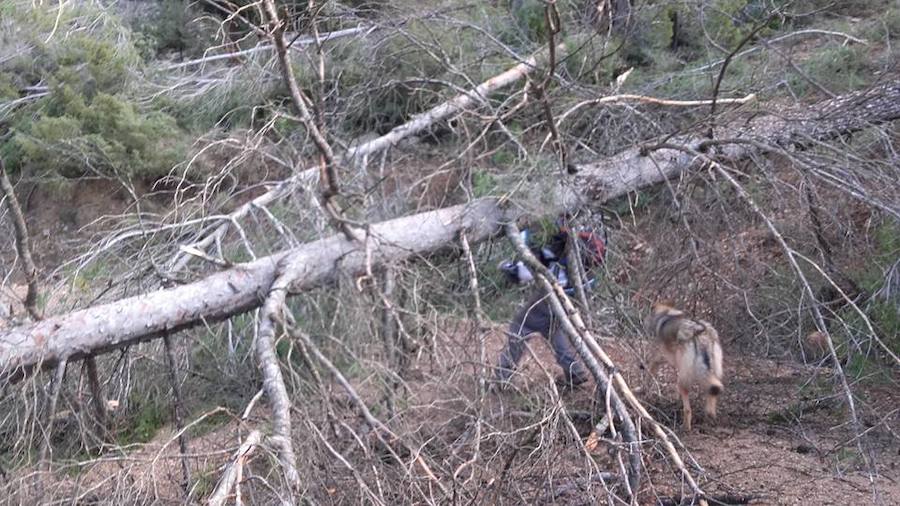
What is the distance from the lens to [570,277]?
260 inches

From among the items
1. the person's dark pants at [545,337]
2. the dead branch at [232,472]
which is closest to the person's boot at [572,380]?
the person's dark pants at [545,337]

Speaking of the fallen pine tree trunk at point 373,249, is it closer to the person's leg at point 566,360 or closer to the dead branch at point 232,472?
the person's leg at point 566,360

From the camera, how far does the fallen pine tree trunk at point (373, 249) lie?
521cm

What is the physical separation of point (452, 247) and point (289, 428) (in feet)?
6.98

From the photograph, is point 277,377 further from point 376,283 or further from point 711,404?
point 711,404

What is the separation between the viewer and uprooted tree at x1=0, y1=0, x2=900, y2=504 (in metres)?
4.57

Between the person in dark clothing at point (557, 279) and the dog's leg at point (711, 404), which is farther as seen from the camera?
the person in dark clothing at point (557, 279)

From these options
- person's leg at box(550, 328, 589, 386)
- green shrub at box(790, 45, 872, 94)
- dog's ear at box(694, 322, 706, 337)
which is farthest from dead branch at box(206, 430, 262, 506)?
green shrub at box(790, 45, 872, 94)

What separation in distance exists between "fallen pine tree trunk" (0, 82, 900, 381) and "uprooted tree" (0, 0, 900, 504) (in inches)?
0.5

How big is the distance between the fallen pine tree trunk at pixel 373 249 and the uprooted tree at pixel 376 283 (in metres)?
0.01

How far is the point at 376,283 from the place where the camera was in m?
5.80

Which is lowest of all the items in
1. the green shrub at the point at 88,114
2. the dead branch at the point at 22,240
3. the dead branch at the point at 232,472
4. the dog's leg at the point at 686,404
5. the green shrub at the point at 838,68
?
the green shrub at the point at 88,114

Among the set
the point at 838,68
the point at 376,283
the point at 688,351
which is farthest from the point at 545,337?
the point at 838,68

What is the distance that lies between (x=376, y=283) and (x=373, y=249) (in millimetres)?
245
